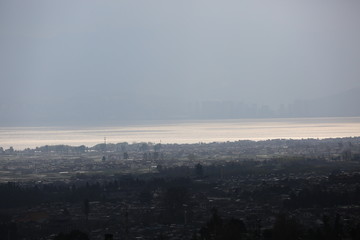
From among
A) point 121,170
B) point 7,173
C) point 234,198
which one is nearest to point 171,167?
point 121,170

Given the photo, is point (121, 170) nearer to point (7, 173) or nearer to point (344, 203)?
point (7, 173)

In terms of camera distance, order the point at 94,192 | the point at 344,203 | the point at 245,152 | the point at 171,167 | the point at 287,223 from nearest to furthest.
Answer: the point at 287,223, the point at 344,203, the point at 94,192, the point at 171,167, the point at 245,152

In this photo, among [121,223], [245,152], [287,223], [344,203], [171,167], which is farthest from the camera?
[245,152]

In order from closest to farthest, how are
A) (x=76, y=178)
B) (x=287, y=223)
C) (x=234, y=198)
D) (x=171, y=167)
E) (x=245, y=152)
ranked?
1. (x=287, y=223)
2. (x=234, y=198)
3. (x=76, y=178)
4. (x=171, y=167)
5. (x=245, y=152)

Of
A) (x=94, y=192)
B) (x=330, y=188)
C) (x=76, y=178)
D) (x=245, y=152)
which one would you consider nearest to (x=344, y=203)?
(x=330, y=188)

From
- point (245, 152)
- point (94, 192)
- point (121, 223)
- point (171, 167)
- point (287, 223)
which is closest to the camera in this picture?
point (287, 223)

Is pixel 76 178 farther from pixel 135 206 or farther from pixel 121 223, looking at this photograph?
pixel 121 223

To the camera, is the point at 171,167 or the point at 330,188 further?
the point at 171,167

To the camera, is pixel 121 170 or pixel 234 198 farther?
pixel 121 170

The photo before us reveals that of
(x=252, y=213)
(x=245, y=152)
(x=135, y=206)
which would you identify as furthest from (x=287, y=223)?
(x=245, y=152)
